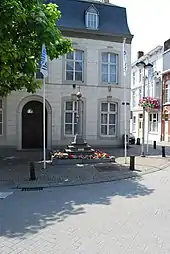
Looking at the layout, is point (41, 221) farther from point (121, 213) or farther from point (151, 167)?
point (151, 167)

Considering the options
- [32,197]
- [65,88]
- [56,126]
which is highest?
[65,88]

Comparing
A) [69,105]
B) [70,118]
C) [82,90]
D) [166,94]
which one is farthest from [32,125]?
[166,94]

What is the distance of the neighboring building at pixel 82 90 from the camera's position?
1775cm

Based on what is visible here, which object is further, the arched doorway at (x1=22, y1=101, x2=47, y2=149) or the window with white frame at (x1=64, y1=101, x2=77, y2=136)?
the window with white frame at (x1=64, y1=101, x2=77, y2=136)

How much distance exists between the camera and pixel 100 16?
62.3 ft

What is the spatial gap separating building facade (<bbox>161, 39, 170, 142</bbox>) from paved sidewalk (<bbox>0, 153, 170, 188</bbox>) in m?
16.9

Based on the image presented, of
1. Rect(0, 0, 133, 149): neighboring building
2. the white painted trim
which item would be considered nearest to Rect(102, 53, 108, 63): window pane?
Rect(0, 0, 133, 149): neighboring building

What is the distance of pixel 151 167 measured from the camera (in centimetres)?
1158

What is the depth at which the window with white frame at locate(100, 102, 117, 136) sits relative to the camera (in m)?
19.1

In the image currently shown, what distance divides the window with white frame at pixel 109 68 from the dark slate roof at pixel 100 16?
1.65 metres

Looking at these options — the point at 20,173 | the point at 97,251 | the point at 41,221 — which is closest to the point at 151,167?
the point at 20,173

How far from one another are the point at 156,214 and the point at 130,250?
1.86 m

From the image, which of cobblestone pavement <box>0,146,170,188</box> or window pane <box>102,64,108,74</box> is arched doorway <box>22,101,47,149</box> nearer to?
window pane <box>102,64,108,74</box>

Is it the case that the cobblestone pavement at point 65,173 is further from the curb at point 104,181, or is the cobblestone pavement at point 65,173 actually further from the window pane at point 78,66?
the window pane at point 78,66
